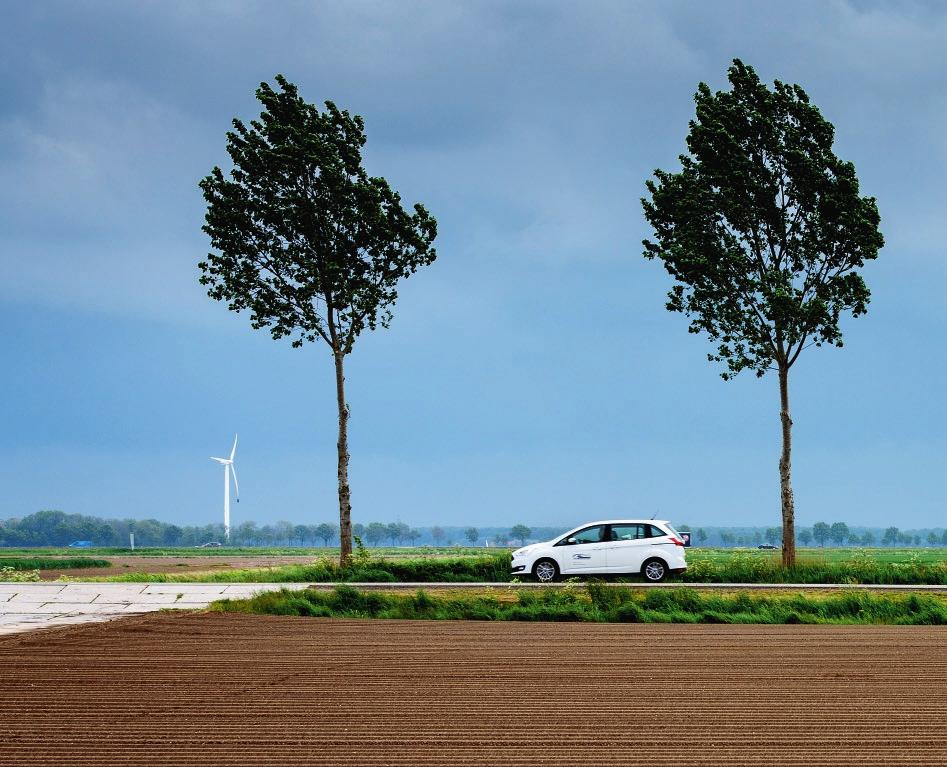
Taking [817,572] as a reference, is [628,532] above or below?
above

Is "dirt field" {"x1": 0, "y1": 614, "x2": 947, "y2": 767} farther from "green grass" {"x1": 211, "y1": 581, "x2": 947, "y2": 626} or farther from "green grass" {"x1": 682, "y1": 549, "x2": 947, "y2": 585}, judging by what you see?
"green grass" {"x1": 682, "y1": 549, "x2": 947, "y2": 585}

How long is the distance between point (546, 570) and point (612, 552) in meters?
1.68

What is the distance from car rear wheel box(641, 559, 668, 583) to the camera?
24.4 m

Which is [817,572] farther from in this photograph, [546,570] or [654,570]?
[546,570]

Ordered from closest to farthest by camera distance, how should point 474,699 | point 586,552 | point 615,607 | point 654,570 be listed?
point 474,699 < point 615,607 < point 654,570 < point 586,552

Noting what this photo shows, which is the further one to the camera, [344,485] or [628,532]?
[344,485]

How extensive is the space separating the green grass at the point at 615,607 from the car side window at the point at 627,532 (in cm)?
558

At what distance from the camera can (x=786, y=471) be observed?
28.2 m

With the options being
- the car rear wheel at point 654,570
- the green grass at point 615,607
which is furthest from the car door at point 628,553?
the green grass at point 615,607

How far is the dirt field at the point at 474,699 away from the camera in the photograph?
22.5 feet

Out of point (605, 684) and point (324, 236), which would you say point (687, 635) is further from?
point (324, 236)

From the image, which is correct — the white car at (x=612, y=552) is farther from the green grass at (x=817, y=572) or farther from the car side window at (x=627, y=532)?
the green grass at (x=817, y=572)

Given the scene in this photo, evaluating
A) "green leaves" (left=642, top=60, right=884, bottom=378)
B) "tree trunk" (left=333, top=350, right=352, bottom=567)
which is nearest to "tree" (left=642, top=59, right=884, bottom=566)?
"green leaves" (left=642, top=60, right=884, bottom=378)

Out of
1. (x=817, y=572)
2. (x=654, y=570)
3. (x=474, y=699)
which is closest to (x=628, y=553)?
(x=654, y=570)
